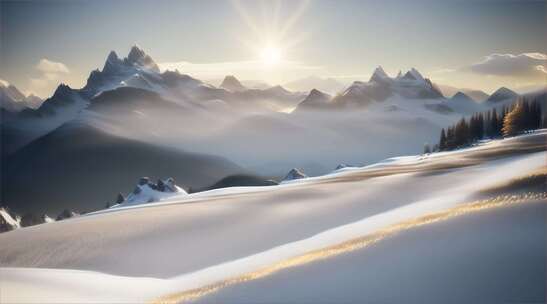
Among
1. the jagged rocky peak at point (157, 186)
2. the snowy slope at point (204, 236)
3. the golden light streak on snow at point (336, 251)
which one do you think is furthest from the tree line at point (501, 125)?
the jagged rocky peak at point (157, 186)

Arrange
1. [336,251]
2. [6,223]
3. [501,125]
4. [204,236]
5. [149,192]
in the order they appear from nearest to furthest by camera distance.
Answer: [336,251]
[204,236]
[501,125]
[149,192]
[6,223]

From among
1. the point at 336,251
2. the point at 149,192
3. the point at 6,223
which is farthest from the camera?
the point at 6,223

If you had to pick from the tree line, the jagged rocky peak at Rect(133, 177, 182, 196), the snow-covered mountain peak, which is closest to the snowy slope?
the tree line

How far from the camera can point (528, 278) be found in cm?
901

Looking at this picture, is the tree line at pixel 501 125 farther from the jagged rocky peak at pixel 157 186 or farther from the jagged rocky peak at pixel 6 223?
the jagged rocky peak at pixel 6 223

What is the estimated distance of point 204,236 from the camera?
73.9 feet

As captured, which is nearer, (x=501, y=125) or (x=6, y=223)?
(x=501, y=125)

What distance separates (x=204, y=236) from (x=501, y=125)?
79.8 m

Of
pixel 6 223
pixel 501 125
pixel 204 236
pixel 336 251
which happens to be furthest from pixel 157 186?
pixel 336 251

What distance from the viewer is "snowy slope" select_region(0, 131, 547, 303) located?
1452 cm

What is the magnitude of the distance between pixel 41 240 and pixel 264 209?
49.0 feet

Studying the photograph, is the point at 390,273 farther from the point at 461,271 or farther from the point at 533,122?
the point at 533,122

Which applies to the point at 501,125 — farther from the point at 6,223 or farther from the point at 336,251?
the point at 6,223

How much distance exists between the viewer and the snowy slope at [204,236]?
14517mm
